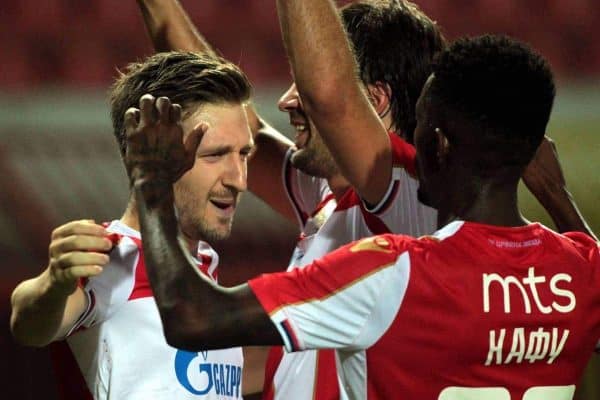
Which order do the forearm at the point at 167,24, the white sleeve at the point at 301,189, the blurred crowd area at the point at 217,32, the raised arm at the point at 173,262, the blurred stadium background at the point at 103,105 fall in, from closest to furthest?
Result: the raised arm at the point at 173,262 → the forearm at the point at 167,24 → the white sleeve at the point at 301,189 → the blurred stadium background at the point at 103,105 → the blurred crowd area at the point at 217,32

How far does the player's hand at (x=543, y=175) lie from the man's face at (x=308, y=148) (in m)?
0.46

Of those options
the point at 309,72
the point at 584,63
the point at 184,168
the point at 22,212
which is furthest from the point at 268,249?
the point at 184,168

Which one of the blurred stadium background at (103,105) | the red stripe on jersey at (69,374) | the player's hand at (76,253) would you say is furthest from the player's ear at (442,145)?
the blurred stadium background at (103,105)

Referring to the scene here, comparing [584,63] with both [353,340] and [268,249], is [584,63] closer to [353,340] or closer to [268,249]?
[268,249]

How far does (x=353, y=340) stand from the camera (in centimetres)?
173

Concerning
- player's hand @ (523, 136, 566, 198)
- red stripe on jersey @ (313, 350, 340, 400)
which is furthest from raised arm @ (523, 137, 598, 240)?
red stripe on jersey @ (313, 350, 340, 400)

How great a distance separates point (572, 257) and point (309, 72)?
62 centimetres

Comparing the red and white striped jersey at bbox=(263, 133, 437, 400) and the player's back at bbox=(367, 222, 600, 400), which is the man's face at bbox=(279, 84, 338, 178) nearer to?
the red and white striped jersey at bbox=(263, 133, 437, 400)

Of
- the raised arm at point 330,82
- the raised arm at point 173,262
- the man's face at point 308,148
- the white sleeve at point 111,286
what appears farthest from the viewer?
the man's face at point 308,148

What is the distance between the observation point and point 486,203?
1822 mm

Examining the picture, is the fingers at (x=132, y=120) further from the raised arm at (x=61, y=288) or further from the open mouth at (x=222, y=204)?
the open mouth at (x=222, y=204)

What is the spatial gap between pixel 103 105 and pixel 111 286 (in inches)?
128

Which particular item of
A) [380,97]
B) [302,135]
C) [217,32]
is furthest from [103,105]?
[380,97]

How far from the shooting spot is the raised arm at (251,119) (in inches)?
113
